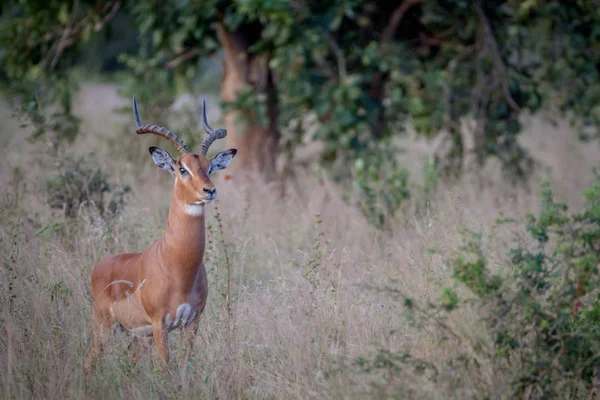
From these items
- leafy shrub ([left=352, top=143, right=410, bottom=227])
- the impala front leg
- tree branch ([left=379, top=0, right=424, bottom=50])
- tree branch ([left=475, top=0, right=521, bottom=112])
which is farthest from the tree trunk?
the impala front leg

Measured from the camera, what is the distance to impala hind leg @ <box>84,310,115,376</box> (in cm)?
433

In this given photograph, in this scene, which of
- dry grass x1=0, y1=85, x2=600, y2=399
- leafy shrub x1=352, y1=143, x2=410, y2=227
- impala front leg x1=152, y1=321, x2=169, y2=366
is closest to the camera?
dry grass x1=0, y1=85, x2=600, y2=399

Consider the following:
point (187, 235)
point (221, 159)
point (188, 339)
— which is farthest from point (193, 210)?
point (188, 339)

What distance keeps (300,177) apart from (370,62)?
1906mm

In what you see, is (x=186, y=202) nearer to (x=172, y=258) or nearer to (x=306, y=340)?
(x=172, y=258)

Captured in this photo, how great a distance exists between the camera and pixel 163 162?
4.79 meters

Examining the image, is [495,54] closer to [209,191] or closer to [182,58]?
[182,58]

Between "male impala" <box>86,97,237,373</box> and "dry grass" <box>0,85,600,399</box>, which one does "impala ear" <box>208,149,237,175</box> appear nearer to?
"male impala" <box>86,97,237,373</box>

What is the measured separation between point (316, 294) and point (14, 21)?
6.08m

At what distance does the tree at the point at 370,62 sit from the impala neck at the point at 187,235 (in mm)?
3549

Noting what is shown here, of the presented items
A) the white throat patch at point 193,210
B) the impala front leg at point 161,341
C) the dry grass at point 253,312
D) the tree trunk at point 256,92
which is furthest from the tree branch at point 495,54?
the impala front leg at point 161,341

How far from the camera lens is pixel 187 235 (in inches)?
175

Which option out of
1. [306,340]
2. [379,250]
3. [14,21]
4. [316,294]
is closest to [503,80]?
[379,250]

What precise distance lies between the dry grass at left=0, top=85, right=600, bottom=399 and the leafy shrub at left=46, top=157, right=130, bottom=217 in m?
0.12
